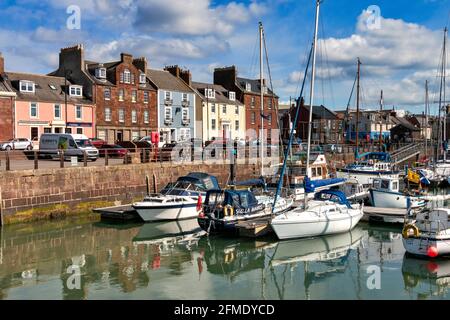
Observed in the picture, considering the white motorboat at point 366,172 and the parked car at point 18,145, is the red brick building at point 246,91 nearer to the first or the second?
the white motorboat at point 366,172

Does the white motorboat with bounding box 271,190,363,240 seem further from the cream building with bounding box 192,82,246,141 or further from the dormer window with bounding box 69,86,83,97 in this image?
the cream building with bounding box 192,82,246,141

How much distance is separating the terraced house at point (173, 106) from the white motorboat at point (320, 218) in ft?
120

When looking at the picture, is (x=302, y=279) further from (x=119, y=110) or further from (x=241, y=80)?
(x=241, y=80)

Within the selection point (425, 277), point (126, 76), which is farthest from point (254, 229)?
point (126, 76)

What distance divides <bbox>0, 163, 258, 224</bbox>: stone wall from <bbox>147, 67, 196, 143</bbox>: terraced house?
2638cm

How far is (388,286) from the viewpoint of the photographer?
14.3 meters

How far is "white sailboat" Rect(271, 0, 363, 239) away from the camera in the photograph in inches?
769

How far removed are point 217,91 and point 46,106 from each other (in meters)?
25.3

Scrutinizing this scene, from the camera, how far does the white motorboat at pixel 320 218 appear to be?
1952cm

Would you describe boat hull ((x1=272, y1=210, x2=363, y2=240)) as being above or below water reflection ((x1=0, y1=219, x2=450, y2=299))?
above

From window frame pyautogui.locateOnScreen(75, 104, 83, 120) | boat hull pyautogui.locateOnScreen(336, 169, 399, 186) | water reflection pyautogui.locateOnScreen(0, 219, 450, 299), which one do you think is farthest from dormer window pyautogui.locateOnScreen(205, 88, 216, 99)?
water reflection pyautogui.locateOnScreen(0, 219, 450, 299)

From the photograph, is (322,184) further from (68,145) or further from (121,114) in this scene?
(121,114)
